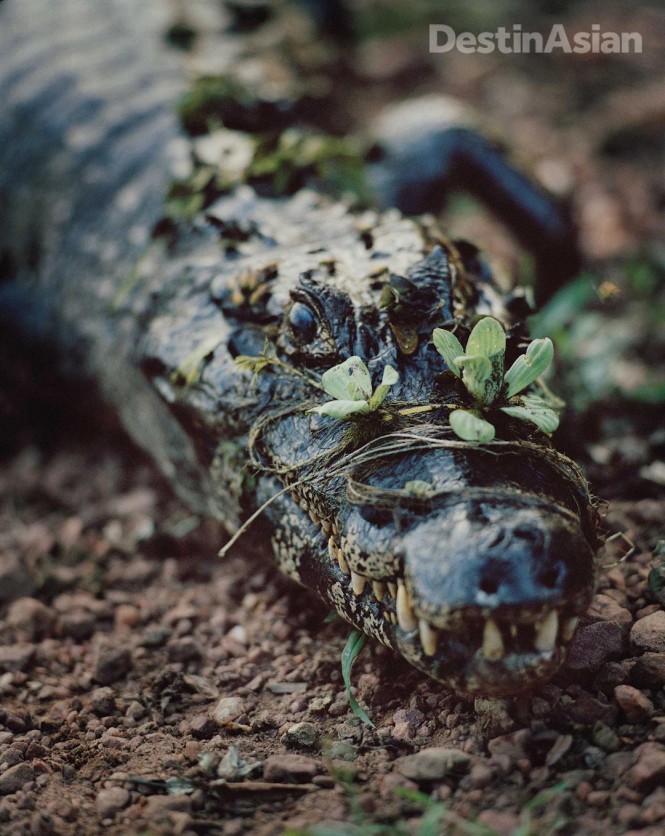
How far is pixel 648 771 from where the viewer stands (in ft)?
6.36

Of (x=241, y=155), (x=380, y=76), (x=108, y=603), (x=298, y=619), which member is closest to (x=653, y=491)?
(x=298, y=619)

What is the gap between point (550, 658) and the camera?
6.48ft

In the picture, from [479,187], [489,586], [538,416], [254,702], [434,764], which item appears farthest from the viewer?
[479,187]

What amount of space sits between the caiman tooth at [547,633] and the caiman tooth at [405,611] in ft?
0.99

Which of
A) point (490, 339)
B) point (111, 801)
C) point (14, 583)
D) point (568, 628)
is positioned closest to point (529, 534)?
point (568, 628)

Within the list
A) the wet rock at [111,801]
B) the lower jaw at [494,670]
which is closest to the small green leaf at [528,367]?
the lower jaw at [494,670]

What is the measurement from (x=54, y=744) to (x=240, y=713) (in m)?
0.56

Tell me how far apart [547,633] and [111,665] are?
155cm

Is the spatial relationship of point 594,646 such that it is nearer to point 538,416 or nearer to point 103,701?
point 538,416

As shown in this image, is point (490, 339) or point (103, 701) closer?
point (490, 339)

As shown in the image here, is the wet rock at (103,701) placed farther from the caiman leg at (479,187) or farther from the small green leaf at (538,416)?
the caiman leg at (479,187)

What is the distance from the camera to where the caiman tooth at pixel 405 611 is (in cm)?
207

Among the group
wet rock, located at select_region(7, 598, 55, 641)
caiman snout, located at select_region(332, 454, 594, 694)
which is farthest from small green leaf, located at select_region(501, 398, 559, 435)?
wet rock, located at select_region(7, 598, 55, 641)

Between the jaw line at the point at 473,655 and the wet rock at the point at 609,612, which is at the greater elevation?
the jaw line at the point at 473,655
